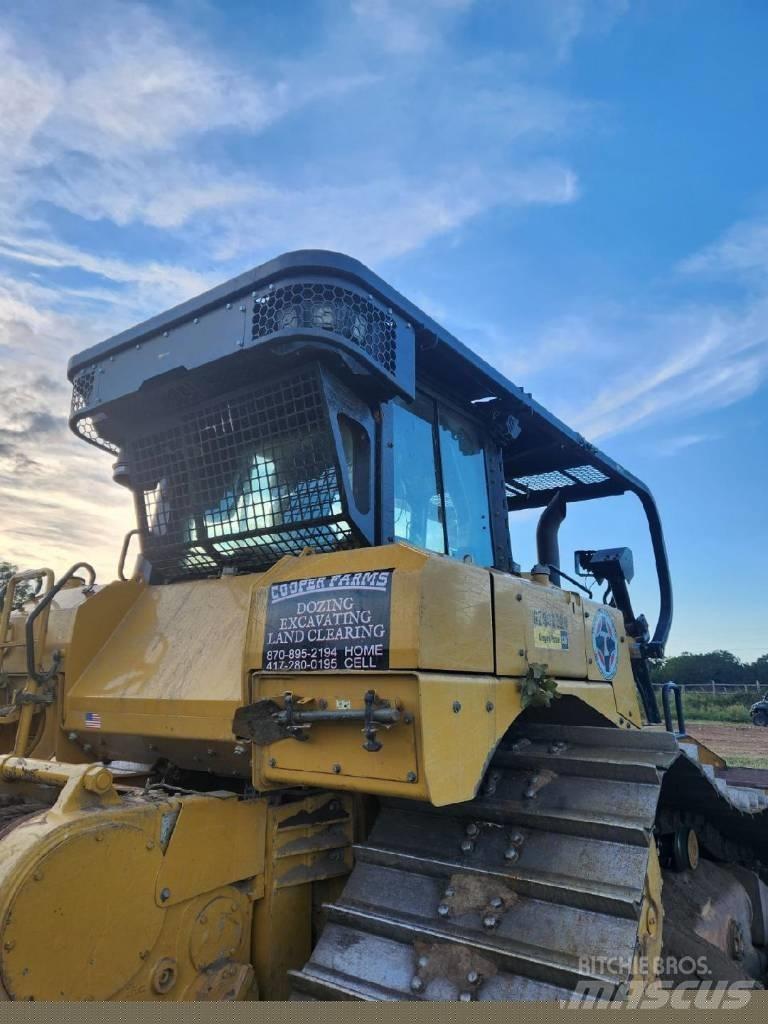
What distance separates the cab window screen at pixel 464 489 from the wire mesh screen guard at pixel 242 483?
0.92 meters

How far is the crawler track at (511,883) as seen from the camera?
2.23 m

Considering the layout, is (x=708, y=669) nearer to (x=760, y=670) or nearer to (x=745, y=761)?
(x=760, y=670)

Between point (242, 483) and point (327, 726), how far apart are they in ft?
5.21

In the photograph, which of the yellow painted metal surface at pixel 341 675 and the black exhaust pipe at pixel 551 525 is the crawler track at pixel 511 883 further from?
the black exhaust pipe at pixel 551 525

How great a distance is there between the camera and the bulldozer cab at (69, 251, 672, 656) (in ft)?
10.8

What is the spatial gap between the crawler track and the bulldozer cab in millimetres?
1107

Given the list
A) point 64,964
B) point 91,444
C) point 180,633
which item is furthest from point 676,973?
point 91,444

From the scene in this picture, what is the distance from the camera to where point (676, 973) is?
2.63 metres

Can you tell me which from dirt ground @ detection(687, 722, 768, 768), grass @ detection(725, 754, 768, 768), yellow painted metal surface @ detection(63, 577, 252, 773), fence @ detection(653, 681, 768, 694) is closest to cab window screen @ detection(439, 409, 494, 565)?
yellow painted metal surface @ detection(63, 577, 252, 773)

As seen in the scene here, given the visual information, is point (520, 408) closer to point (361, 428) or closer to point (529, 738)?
point (361, 428)

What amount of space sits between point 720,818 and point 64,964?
338 cm

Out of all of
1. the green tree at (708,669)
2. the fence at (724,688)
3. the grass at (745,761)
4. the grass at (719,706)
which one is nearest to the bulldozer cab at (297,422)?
the grass at (745,761)

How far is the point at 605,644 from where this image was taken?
Answer: 13.2 feet

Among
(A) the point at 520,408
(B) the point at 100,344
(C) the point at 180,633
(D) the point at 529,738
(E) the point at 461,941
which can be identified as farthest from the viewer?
(A) the point at 520,408
